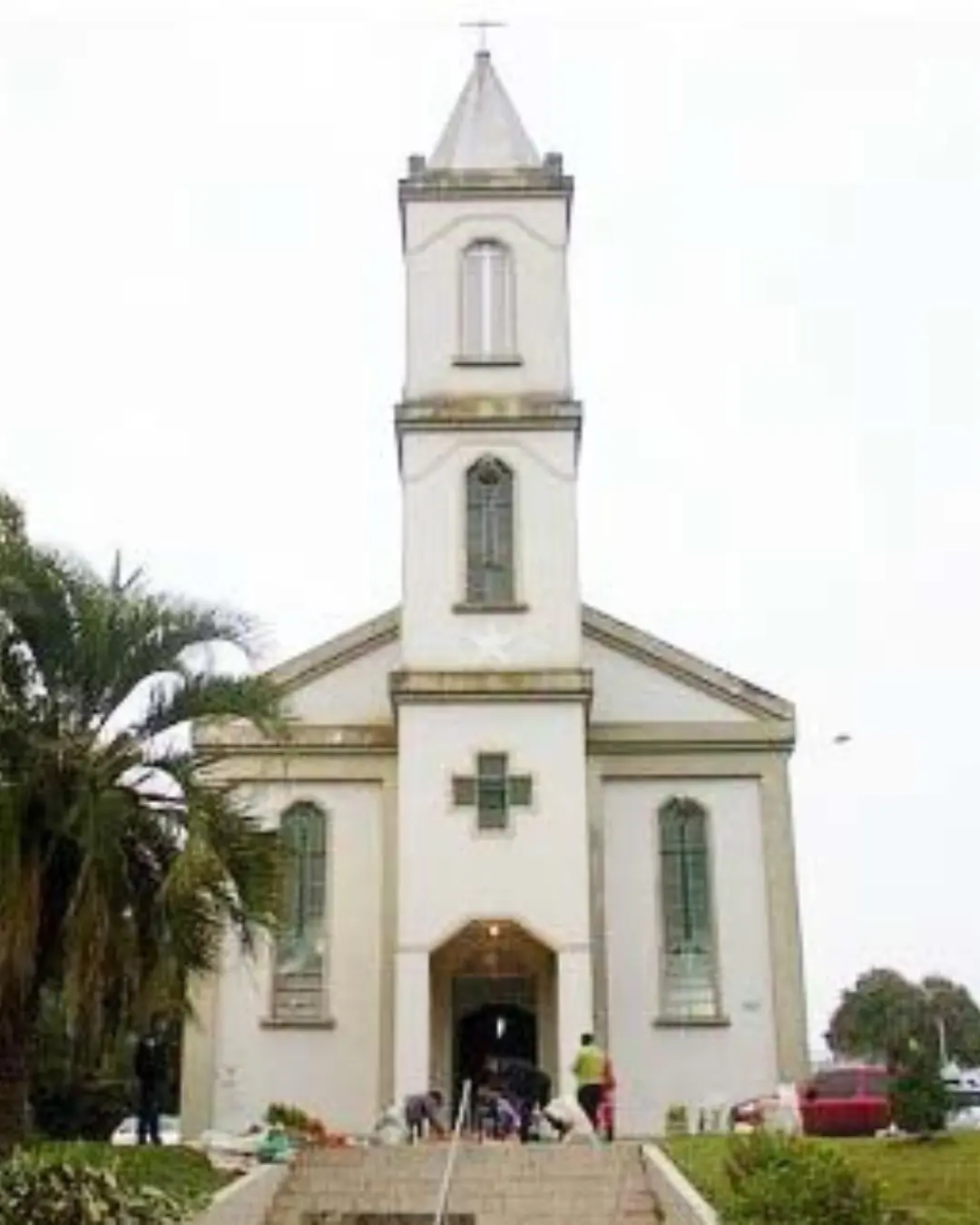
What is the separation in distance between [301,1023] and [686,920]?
5.72 metres

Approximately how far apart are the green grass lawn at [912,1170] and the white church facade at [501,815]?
613 centimetres

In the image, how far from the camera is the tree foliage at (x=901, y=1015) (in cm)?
7462

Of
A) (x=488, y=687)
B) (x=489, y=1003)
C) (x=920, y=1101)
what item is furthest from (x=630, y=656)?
(x=920, y=1101)

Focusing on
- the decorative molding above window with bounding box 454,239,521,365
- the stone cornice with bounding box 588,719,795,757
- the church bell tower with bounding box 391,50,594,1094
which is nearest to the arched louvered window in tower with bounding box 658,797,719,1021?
the stone cornice with bounding box 588,719,795,757

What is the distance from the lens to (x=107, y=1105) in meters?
34.5

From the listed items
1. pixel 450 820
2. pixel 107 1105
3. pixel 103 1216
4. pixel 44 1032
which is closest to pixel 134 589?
pixel 44 1032

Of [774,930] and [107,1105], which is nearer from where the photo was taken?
[774,930]

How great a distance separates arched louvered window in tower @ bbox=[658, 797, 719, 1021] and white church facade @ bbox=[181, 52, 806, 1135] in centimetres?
3

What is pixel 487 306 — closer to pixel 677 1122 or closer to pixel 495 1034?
pixel 495 1034

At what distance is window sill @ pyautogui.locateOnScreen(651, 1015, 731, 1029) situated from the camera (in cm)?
2594

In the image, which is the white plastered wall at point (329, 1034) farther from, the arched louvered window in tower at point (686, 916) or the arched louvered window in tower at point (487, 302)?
the arched louvered window in tower at point (487, 302)

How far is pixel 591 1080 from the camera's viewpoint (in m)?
21.2

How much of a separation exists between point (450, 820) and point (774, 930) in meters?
5.02

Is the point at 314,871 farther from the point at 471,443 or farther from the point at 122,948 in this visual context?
the point at 122,948
